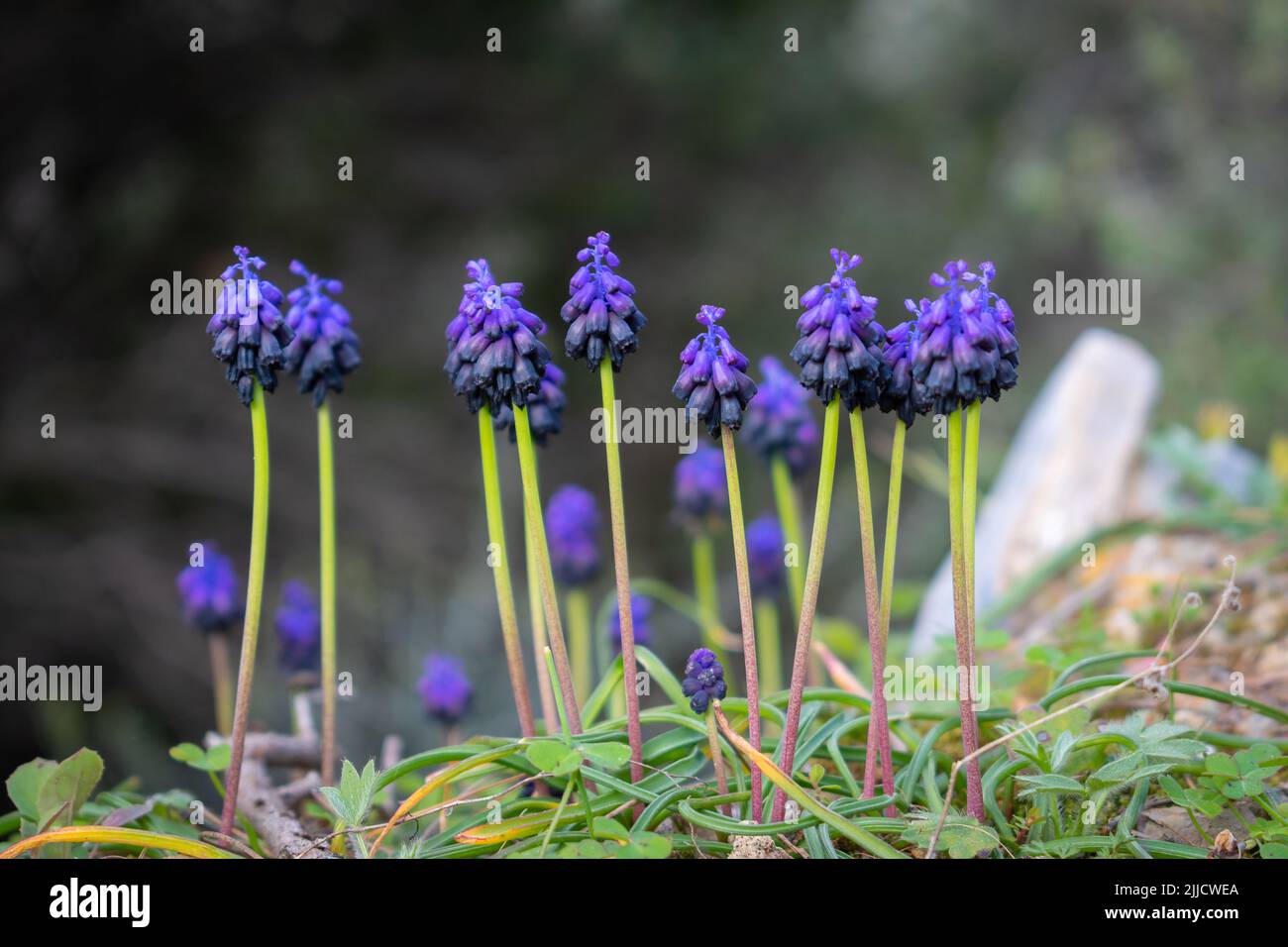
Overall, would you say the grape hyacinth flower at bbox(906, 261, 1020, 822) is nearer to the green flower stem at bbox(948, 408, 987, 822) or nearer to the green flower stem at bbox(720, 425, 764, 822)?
the green flower stem at bbox(948, 408, 987, 822)

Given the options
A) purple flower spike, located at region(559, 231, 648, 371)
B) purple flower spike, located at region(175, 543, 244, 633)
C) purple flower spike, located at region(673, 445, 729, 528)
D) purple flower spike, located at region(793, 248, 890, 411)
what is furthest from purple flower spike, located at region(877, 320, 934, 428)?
purple flower spike, located at region(175, 543, 244, 633)

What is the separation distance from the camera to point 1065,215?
25.2ft

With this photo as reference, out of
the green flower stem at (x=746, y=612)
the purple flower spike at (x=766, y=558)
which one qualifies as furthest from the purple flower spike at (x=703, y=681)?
the purple flower spike at (x=766, y=558)

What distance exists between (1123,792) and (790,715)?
2.48 ft

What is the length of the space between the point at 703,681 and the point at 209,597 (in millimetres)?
1736

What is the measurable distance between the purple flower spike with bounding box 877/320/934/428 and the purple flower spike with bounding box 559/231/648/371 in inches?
17.8

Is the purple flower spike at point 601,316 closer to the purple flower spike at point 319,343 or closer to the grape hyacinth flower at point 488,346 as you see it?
the grape hyacinth flower at point 488,346

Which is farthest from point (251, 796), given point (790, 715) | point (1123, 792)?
point (1123, 792)

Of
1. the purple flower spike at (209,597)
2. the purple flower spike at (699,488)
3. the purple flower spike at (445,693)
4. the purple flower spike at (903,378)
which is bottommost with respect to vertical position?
the purple flower spike at (445,693)

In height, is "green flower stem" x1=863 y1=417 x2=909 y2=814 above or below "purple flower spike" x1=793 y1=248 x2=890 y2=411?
below

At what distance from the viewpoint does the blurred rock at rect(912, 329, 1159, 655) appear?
4.66 metres

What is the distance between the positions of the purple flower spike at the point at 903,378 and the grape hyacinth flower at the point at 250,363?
3.73ft

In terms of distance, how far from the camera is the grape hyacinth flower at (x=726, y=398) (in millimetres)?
2086

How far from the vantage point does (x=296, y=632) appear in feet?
11.4
